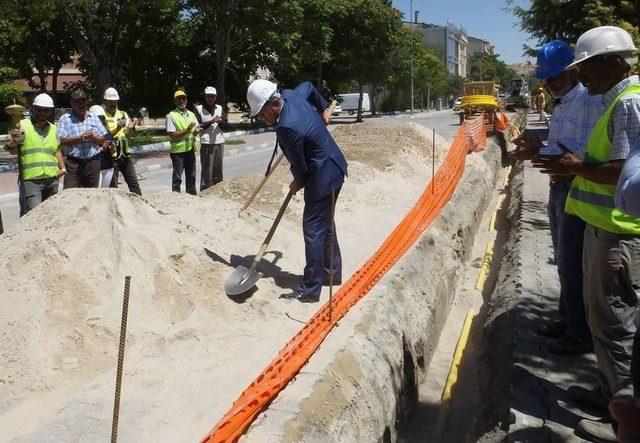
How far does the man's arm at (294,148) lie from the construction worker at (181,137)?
3.49 m

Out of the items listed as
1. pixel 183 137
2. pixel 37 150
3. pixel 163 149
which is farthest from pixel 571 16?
pixel 37 150

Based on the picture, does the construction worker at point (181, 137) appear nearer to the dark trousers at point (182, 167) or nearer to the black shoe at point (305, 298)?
the dark trousers at point (182, 167)

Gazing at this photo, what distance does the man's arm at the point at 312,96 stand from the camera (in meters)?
4.97

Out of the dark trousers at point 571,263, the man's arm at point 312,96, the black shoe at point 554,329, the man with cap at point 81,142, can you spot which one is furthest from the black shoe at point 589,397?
the man with cap at point 81,142

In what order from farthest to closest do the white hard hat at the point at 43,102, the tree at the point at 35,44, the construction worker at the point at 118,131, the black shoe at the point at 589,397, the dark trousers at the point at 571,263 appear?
the tree at the point at 35,44 → the construction worker at the point at 118,131 → the white hard hat at the point at 43,102 → the dark trousers at the point at 571,263 → the black shoe at the point at 589,397

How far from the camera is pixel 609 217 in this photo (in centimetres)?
266

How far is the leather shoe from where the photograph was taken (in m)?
2.75

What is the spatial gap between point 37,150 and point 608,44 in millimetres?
4792

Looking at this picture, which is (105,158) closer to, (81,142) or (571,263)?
(81,142)

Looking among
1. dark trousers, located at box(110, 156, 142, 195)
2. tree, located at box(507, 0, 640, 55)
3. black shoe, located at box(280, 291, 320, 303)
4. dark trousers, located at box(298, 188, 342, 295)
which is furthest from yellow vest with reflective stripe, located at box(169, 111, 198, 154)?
tree, located at box(507, 0, 640, 55)

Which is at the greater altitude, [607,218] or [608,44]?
[608,44]

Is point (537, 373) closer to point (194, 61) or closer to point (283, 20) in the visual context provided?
point (283, 20)

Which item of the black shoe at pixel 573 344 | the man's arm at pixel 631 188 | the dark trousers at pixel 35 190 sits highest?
the man's arm at pixel 631 188

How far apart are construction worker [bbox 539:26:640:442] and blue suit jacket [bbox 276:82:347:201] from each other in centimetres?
196
